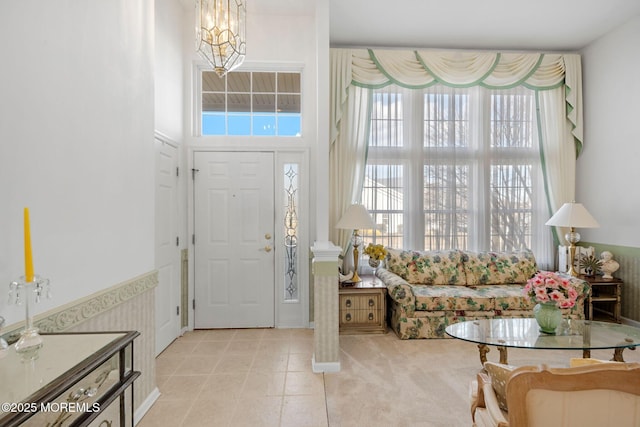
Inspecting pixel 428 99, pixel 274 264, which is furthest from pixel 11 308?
pixel 428 99

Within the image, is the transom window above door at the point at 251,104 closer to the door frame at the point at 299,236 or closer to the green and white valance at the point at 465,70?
the door frame at the point at 299,236

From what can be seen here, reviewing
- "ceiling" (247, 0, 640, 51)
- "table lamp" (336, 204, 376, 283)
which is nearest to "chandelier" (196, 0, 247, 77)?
"ceiling" (247, 0, 640, 51)

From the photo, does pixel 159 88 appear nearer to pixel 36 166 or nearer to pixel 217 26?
pixel 217 26

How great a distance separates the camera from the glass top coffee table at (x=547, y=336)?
7.76 feet

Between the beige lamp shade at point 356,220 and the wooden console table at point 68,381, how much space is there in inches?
103

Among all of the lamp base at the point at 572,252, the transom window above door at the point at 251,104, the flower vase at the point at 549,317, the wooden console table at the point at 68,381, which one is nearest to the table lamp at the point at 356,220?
the transom window above door at the point at 251,104

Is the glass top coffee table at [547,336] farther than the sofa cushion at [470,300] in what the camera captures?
No

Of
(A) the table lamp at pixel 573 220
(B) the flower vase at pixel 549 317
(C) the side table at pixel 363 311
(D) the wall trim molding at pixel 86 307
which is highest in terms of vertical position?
(A) the table lamp at pixel 573 220

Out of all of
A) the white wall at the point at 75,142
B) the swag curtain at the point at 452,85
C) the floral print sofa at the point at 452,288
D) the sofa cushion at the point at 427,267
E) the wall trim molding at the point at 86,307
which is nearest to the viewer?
the white wall at the point at 75,142

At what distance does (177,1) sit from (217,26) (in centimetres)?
199

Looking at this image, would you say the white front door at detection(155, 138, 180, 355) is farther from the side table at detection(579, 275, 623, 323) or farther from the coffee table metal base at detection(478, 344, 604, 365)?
the side table at detection(579, 275, 623, 323)

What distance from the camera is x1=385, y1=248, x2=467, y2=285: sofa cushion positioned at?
414 cm

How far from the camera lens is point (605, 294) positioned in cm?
417

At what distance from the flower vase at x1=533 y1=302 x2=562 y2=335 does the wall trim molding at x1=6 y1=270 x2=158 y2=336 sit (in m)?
2.87
